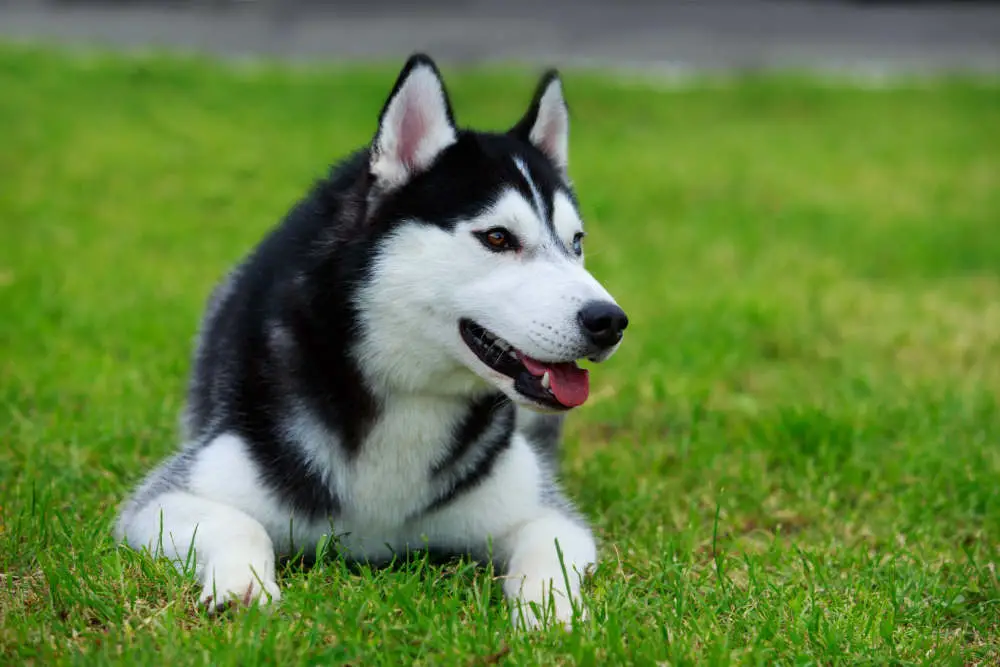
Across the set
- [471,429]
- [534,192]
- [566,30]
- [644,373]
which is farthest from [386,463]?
[566,30]

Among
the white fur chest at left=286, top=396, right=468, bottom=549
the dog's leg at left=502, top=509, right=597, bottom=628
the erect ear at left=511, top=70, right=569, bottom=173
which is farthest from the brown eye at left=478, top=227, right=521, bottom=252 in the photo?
the dog's leg at left=502, top=509, right=597, bottom=628

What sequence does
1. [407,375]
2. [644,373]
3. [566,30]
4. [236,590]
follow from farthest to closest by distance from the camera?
[566,30], [644,373], [407,375], [236,590]

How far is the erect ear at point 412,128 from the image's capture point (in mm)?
3145

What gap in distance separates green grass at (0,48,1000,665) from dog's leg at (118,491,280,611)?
0.07 meters

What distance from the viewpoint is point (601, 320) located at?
2898 millimetres

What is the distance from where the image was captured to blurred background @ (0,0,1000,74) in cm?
1525

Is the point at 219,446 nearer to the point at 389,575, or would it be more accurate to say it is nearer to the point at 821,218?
the point at 389,575

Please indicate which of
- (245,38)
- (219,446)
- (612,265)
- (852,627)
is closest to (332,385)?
(219,446)

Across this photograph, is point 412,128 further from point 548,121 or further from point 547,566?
point 547,566

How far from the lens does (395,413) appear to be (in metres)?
3.22

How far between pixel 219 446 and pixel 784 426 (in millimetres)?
2474

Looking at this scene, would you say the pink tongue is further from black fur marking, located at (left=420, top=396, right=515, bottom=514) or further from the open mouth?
black fur marking, located at (left=420, top=396, right=515, bottom=514)

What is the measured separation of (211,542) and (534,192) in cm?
130

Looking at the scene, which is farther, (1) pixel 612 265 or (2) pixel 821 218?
(2) pixel 821 218
